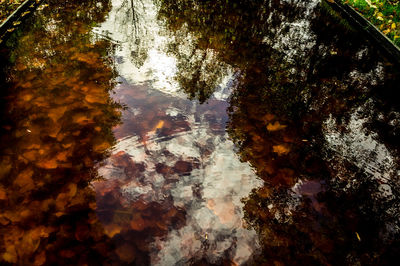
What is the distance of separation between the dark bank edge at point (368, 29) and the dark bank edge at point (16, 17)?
8007 millimetres

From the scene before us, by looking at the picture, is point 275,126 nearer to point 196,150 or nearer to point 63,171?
point 196,150

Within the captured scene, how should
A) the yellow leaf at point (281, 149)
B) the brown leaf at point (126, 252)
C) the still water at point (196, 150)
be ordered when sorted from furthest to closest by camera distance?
1. the yellow leaf at point (281, 149)
2. the still water at point (196, 150)
3. the brown leaf at point (126, 252)

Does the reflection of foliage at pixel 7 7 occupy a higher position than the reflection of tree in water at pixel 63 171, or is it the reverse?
the reflection of foliage at pixel 7 7

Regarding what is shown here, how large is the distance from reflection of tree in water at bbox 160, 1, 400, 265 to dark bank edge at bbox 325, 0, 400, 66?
22cm

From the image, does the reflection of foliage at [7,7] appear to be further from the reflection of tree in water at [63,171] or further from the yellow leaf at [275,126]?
the yellow leaf at [275,126]

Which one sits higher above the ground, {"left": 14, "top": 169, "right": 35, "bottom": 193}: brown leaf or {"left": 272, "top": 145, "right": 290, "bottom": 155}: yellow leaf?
{"left": 272, "top": 145, "right": 290, "bottom": 155}: yellow leaf

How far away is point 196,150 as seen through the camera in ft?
10.2

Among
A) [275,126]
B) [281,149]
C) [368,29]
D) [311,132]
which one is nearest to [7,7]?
[275,126]

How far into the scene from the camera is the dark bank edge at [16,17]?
4746 millimetres

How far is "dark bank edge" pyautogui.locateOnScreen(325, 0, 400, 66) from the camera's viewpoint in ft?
15.7

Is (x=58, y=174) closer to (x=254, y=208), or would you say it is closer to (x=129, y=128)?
(x=129, y=128)

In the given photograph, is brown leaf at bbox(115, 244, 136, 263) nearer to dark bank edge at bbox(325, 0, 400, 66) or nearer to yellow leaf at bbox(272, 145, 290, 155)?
yellow leaf at bbox(272, 145, 290, 155)

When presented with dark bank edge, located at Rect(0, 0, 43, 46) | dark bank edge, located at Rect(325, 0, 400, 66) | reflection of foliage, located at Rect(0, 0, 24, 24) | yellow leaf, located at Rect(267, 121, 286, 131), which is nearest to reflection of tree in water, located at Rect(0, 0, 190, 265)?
dark bank edge, located at Rect(0, 0, 43, 46)

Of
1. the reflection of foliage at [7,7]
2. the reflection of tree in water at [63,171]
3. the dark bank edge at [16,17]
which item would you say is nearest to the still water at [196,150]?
the reflection of tree in water at [63,171]
